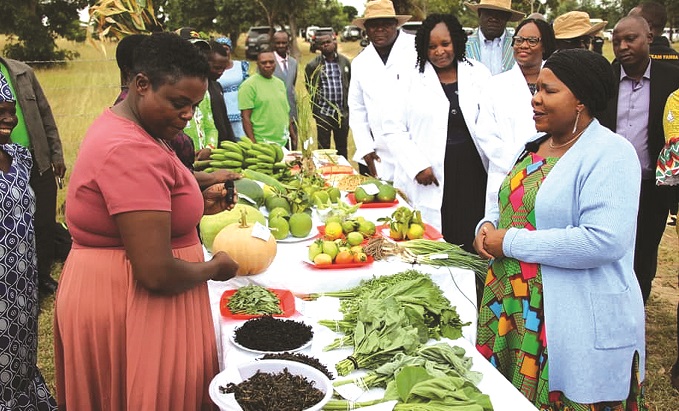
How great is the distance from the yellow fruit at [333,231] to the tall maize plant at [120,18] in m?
2.09

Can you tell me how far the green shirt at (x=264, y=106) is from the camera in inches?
254

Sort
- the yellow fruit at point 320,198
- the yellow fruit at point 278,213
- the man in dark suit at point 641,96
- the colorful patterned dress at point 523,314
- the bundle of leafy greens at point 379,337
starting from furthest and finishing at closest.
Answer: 1. the man in dark suit at point 641,96
2. the yellow fruit at point 320,198
3. the yellow fruit at point 278,213
4. the colorful patterned dress at point 523,314
5. the bundle of leafy greens at point 379,337

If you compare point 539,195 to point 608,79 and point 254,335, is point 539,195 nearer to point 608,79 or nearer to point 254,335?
point 608,79

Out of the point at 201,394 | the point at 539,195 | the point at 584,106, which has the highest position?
the point at 584,106

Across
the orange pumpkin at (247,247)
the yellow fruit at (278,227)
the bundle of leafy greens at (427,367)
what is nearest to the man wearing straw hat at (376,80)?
the yellow fruit at (278,227)

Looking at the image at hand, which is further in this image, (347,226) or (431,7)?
(431,7)

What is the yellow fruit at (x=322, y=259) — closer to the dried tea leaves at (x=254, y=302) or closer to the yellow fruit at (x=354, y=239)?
the yellow fruit at (x=354, y=239)

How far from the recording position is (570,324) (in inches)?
91.0

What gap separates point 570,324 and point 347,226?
1.48 meters

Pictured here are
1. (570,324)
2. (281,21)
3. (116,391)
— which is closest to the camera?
(116,391)

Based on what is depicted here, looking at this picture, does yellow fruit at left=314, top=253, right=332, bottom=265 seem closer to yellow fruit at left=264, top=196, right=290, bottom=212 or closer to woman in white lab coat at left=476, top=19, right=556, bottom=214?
yellow fruit at left=264, top=196, right=290, bottom=212

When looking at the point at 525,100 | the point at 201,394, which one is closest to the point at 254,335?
the point at 201,394

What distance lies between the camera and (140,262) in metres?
1.81

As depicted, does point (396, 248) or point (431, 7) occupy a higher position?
point (431, 7)
